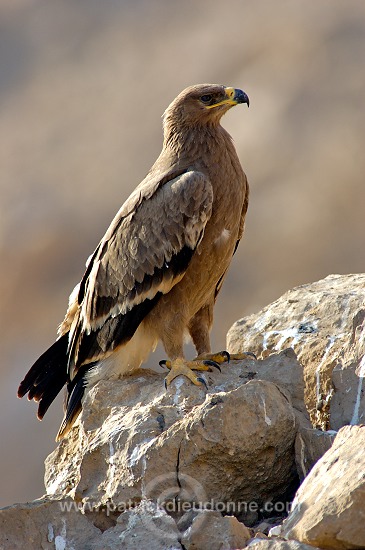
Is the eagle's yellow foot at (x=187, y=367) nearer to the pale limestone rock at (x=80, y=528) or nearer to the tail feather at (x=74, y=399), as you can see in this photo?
the tail feather at (x=74, y=399)

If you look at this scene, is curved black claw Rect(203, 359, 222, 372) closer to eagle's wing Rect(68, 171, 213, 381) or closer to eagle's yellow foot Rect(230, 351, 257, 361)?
eagle's yellow foot Rect(230, 351, 257, 361)

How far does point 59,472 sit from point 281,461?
151 centimetres

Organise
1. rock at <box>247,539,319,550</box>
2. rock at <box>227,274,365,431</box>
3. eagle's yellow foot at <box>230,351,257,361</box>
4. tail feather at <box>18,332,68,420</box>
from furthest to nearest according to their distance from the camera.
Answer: tail feather at <box>18,332,68,420</box>, eagle's yellow foot at <box>230,351,257,361</box>, rock at <box>227,274,365,431</box>, rock at <box>247,539,319,550</box>

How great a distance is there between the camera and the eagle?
6.94 meters

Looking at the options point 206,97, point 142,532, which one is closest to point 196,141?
point 206,97

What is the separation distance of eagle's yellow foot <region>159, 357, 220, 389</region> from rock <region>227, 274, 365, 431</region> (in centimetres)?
63

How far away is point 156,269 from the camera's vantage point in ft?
22.9

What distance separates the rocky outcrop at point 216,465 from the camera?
482 centimetres

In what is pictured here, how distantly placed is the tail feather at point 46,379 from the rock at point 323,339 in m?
1.15

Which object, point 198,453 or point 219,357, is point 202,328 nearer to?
point 219,357

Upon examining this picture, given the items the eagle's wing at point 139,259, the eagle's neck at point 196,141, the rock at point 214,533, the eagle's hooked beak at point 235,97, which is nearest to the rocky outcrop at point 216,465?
the rock at point 214,533

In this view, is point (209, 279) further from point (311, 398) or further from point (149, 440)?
point (149, 440)

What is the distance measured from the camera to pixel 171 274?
6949mm

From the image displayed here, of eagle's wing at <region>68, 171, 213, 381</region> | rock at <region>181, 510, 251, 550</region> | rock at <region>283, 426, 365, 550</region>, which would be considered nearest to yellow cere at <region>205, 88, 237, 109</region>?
eagle's wing at <region>68, 171, 213, 381</region>
